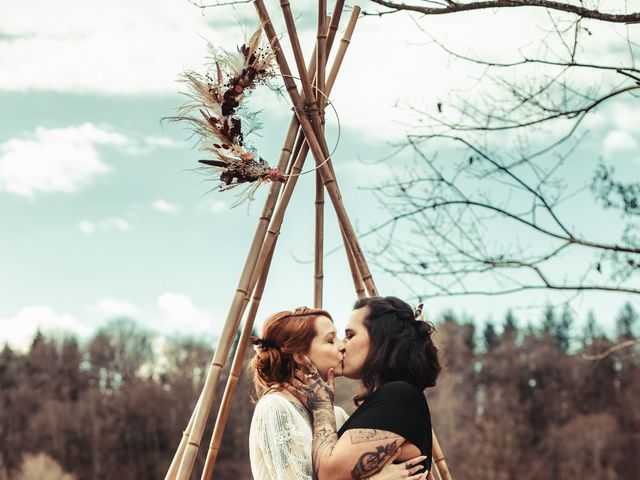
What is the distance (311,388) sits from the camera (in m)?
3.04

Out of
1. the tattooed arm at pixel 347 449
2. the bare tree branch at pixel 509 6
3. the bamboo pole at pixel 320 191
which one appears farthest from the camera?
the bare tree branch at pixel 509 6

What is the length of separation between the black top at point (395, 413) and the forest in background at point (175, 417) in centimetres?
2487

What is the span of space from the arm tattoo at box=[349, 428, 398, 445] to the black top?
1 centimetres

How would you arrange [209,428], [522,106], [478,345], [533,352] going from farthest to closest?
1. [478,345]
2. [533,352]
3. [209,428]
4. [522,106]

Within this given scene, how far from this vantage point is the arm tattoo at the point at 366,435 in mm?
2875

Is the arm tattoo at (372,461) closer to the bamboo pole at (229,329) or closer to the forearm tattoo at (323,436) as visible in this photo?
the forearm tattoo at (323,436)

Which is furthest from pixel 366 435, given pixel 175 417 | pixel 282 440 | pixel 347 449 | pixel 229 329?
pixel 175 417

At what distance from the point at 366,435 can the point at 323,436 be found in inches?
5.6

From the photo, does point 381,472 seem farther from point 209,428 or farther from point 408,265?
point 209,428

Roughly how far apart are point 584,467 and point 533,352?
652 cm

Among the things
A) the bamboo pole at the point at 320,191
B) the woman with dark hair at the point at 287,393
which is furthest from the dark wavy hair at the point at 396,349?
the bamboo pole at the point at 320,191

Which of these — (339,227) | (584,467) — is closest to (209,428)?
(584,467)

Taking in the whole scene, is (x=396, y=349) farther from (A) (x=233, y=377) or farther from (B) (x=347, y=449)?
(A) (x=233, y=377)

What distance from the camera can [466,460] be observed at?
29344mm
